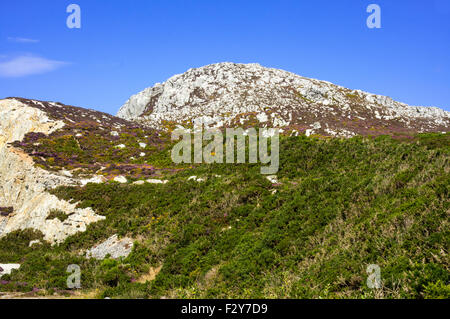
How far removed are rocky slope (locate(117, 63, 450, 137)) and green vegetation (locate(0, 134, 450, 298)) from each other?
48292 millimetres

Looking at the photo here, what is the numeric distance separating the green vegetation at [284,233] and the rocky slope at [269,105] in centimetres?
4829

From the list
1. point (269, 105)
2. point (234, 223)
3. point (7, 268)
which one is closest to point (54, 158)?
point (7, 268)

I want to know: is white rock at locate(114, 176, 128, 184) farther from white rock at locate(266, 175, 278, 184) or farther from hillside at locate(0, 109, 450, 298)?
white rock at locate(266, 175, 278, 184)

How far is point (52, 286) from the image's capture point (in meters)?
14.2

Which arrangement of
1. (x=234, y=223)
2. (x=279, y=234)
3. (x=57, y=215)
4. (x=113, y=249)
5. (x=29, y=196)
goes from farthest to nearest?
(x=29, y=196) → (x=57, y=215) → (x=113, y=249) → (x=234, y=223) → (x=279, y=234)

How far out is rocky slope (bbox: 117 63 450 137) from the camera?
77750mm

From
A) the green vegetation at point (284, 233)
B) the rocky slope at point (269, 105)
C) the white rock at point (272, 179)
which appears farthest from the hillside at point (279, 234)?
the rocky slope at point (269, 105)

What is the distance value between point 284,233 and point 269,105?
80619 millimetres

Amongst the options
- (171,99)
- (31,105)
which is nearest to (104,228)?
(31,105)

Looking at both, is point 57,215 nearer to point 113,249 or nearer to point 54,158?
point 113,249

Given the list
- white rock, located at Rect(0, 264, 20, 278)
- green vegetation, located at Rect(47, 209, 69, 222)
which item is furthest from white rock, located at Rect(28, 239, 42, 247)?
white rock, located at Rect(0, 264, 20, 278)

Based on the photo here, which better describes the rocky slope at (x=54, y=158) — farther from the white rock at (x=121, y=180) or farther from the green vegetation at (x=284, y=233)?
the green vegetation at (x=284, y=233)

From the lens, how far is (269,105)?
90688 millimetres
